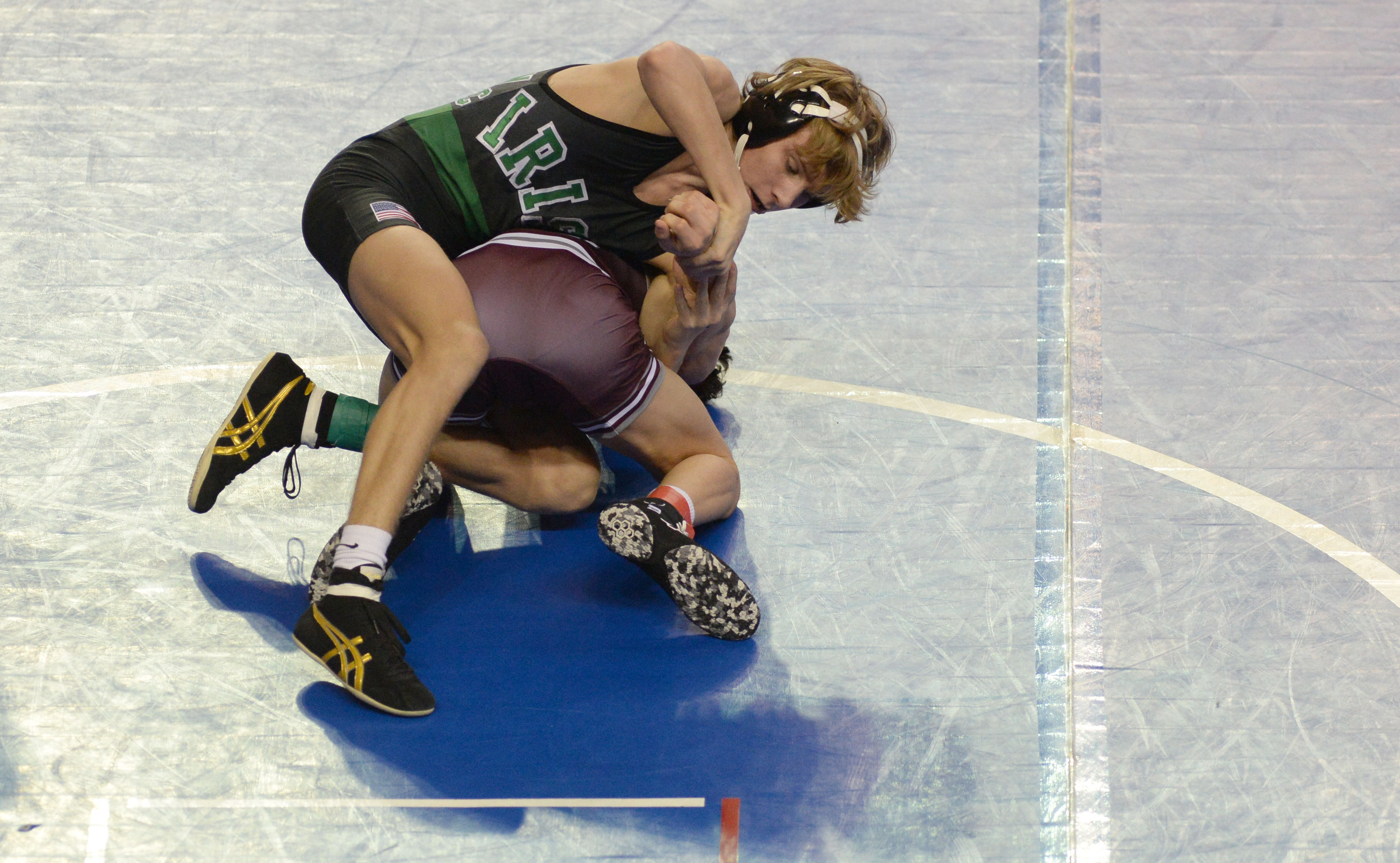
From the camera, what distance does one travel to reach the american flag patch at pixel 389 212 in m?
2.58

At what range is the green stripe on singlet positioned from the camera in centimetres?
277

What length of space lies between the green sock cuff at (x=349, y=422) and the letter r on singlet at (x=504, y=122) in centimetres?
64

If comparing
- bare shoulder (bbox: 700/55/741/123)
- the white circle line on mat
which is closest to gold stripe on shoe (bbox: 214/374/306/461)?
the white circle line on mat

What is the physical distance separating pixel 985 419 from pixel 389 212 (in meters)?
1.49

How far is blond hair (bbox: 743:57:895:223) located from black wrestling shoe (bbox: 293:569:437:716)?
1.31m

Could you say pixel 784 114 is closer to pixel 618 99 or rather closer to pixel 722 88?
pixel 722 88

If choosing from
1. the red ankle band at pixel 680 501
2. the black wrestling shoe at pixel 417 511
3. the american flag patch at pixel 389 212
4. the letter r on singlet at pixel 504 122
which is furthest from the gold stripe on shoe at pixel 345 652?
the letter r on singlet at pixel 504 122

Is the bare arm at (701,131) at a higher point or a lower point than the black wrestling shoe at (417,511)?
higher

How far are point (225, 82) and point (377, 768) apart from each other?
2.32 meters

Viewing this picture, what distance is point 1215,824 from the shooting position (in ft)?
7.81

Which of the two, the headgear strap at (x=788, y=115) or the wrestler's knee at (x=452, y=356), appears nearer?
the wrestler's knee at (x=452, y=356)

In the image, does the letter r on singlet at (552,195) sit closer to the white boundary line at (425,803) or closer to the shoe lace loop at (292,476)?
the shoe lace loop at (292,476)

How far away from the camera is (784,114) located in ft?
9.10

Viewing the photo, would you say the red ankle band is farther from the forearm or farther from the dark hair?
the forearm
